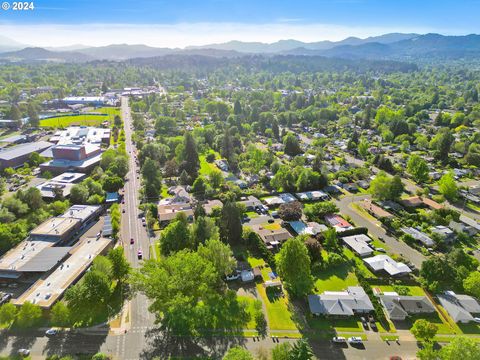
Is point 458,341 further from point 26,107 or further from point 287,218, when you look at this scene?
point 26,107

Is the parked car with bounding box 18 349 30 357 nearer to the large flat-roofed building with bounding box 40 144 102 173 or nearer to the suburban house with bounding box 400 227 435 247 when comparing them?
the large flat-roofed building with bounding box 40 144 102 173

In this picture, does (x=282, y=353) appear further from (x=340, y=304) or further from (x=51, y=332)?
(x=51, y=332)

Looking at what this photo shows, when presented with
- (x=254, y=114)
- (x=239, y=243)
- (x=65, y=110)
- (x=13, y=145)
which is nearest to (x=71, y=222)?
(x=239, y=243)

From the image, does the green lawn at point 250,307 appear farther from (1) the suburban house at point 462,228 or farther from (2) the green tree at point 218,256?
(1) the suburban house at point 462,228

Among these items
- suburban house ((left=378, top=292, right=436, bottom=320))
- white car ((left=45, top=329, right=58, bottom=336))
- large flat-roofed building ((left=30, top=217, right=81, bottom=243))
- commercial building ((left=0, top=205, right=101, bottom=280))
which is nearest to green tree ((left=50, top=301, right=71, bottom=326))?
white car ((left=45, top=329, right=58, bottom=336))

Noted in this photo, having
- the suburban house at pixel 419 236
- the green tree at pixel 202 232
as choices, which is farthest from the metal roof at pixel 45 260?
the suburban house at pixel 419 236

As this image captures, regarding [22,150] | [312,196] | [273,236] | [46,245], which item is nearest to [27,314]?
[46,245]

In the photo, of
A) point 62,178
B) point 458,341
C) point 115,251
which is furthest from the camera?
point 62,178
